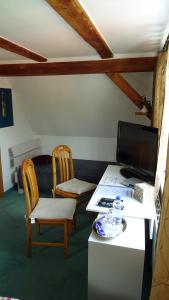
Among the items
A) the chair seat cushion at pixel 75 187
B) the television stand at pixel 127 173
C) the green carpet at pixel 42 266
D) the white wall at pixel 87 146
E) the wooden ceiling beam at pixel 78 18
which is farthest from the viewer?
the white wall at pixel 87 146

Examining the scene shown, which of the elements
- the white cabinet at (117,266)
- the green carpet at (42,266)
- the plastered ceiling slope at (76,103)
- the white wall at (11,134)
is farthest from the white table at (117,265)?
the white wall at (11,134)

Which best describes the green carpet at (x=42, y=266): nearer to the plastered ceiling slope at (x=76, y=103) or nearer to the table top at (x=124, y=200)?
the table top at (x=124, y=200)

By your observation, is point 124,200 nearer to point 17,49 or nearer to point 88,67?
point 88,67

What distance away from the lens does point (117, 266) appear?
1.48m

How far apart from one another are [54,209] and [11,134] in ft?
6.55

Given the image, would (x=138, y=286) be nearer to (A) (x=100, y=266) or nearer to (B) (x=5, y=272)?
(A) (x=100, y=266)

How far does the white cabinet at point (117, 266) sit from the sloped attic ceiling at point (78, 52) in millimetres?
1465

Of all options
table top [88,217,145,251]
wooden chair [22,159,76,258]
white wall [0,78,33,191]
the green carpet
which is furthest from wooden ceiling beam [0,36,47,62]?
the green carpet

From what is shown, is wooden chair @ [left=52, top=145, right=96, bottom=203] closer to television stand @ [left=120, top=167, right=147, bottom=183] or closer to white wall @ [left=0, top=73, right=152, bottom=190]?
television stand @ [left=120, top=167, right=147, bottom=183]

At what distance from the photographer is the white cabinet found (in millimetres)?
1446

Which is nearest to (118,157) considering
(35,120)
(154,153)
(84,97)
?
(154,153)

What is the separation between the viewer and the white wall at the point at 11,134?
3.61 meters

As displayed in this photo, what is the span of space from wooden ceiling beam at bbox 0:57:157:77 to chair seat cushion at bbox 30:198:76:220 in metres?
1.61

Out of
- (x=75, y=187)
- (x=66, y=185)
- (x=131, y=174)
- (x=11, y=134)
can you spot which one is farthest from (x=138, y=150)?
(x=11, y=134)
